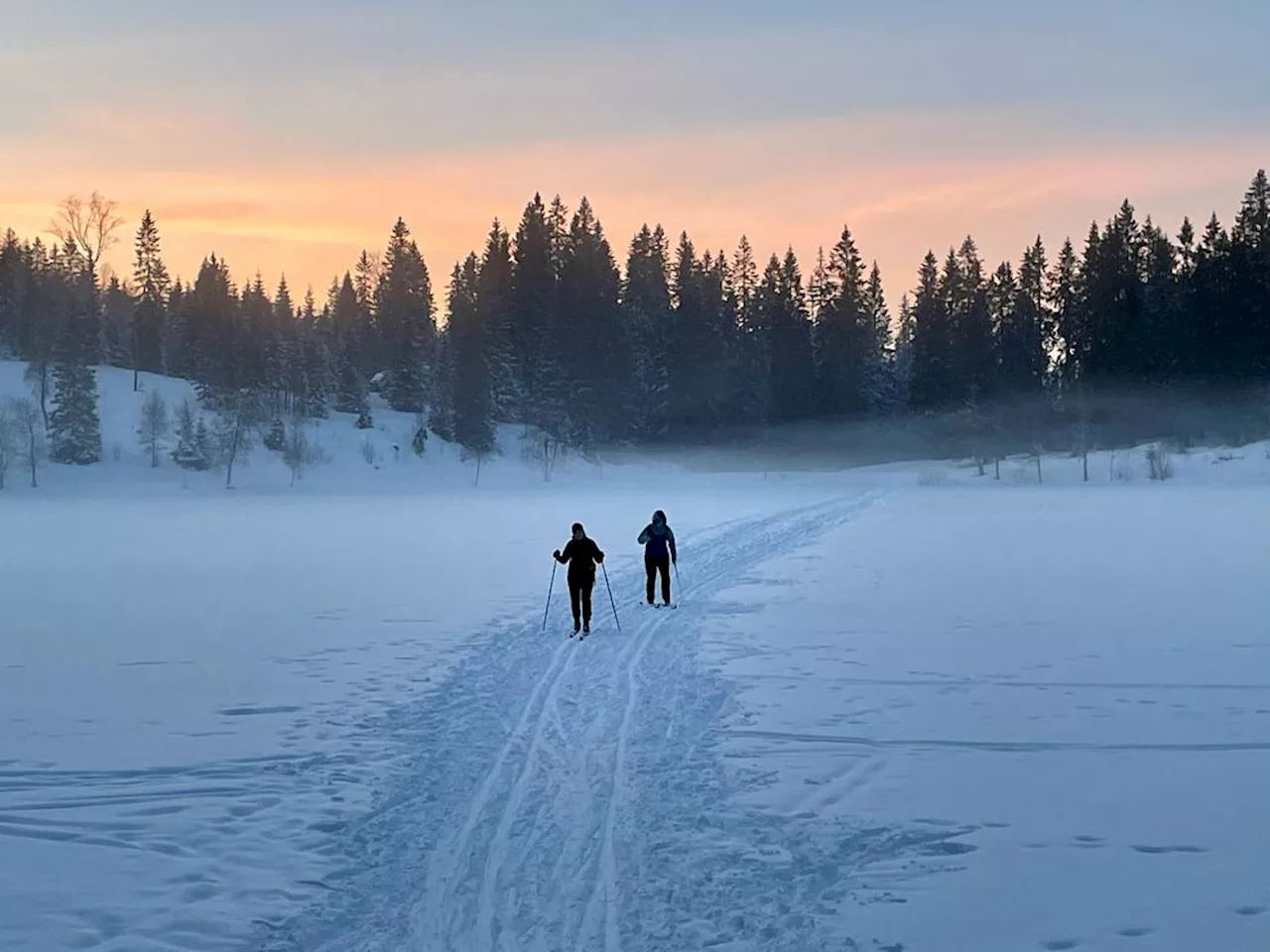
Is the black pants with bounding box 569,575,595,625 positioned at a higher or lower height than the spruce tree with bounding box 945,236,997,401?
lower

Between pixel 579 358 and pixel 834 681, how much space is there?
7189 centimetres

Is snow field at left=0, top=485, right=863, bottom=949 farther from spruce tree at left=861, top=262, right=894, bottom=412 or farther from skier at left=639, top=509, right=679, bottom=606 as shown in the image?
spruce tree at left=861, top=262, right=894, bottom=412

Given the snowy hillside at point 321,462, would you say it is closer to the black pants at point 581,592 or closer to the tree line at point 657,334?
the tree line at point 657,334

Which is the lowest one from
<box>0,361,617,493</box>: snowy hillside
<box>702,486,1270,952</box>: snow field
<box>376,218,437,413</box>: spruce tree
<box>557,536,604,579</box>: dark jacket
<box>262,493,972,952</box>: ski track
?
<box>702,486,1270,952</box>: snow field

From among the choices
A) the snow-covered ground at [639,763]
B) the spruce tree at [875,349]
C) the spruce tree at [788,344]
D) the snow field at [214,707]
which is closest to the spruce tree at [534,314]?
the spruce tree at [788,344]

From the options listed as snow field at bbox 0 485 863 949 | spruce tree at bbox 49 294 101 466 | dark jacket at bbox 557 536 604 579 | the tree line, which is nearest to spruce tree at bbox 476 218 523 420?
the tree line

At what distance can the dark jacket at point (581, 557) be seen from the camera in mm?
13711

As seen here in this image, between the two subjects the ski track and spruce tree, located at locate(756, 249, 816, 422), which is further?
spruce tree, located at locate(756, 249, 816, 422)

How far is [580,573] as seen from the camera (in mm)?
13688

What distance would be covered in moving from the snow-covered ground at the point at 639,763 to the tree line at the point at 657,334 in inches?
2287

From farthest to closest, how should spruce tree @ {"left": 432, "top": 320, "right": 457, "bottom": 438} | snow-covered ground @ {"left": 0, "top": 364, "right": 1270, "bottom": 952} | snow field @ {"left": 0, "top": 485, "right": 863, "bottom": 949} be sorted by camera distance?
spruce tree @ {"left": 432, "top": 320, "right": 457, "bottom": 438} < snow field @ {"left": 0, "top": 485, "right": 863, "bottom": 949} < snow-covered ground @ {"left": 0, "top": 364, "right": 1270, "bottom": 952}

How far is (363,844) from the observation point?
6395mm

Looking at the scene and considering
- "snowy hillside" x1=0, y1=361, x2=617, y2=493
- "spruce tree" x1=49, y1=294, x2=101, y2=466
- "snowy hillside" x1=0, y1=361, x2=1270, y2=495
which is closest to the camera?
"snowy hillside" x1=0, y1=361, x2=1270, y2=495

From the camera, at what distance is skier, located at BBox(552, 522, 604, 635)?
13555mm
